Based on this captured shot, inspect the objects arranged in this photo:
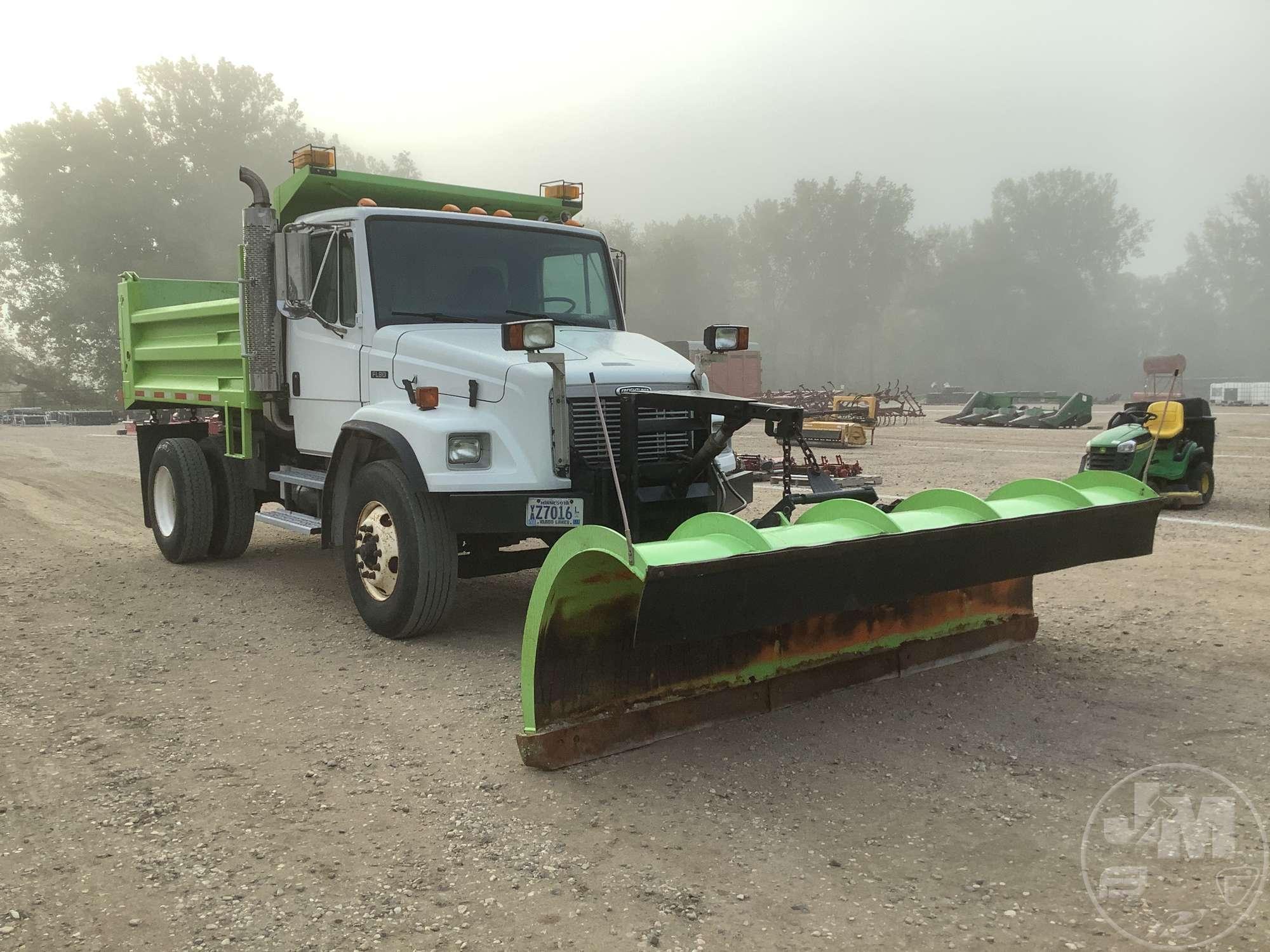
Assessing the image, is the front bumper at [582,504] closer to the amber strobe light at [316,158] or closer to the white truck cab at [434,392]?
the white truck cab at [434,392]

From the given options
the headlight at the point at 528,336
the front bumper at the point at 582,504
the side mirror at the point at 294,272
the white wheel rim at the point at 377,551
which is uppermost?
the side mirror at the point at 294,272

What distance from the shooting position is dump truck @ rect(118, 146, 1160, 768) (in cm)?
394

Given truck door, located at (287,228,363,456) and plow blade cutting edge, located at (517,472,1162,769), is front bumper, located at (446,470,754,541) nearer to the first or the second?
plow blade cutting edge, located at (517,472,1162,769)

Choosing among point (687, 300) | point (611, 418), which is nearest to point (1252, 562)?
point (611, 418)

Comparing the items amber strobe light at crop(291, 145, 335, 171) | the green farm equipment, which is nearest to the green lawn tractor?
amber strobe light at crop(291, 145, 335, 171)

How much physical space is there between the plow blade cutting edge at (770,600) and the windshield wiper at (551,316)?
272cm

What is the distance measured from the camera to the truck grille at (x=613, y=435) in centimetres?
549

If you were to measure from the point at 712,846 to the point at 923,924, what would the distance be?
29.1 inches

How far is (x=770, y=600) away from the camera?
12.7 feet

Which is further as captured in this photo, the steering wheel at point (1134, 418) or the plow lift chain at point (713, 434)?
the steering wheel at point (1134, 418)

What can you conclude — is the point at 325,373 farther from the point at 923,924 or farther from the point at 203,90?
the point at 203,90

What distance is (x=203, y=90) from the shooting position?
53.8m

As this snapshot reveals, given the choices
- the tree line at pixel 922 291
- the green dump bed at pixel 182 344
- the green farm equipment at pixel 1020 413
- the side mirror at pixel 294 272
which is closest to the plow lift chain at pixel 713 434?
the side mirror at pixel 294 272

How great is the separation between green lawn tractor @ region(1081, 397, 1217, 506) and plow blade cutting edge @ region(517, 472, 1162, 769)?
233 inches
